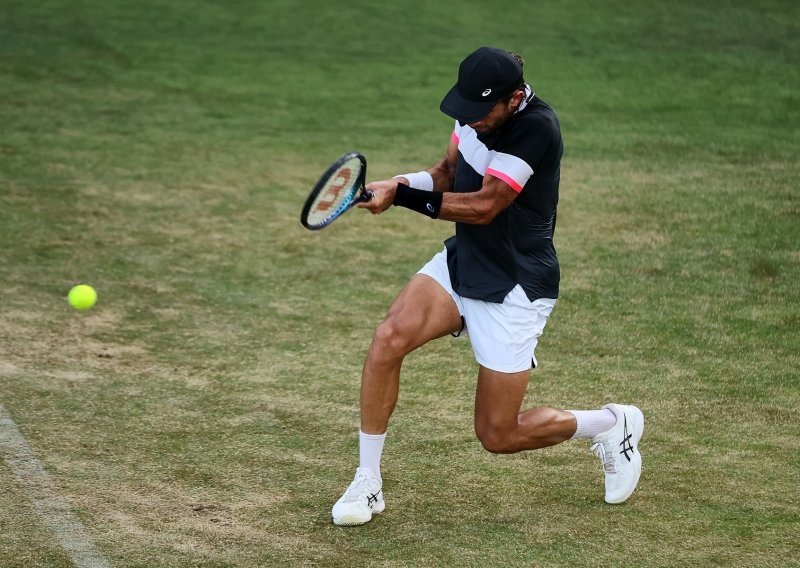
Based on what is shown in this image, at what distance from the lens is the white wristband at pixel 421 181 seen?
6250 millimetres

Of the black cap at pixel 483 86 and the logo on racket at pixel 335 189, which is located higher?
the black cap at pixel 483 86

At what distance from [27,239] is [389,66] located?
7.29m

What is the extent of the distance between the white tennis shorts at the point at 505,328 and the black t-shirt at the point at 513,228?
0.05m

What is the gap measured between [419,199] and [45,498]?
94.4 inches

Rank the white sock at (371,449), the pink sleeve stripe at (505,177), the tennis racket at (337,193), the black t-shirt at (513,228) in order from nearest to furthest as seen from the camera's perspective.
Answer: the tennis racket at (337,193)
the pink sleeve stripe at (505,177)
the black t-shirt at (513,228)
the white sock at (371,449)

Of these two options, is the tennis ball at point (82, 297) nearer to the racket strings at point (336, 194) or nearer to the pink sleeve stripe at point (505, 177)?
the racket strings at point (336, 194)

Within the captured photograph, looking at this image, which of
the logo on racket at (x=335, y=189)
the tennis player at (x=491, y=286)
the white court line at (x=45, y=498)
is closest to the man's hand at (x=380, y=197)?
the tennis player at (x=491, y=286)

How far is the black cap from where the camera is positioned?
18.3 feet

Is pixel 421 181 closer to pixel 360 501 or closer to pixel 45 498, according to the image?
pixel 360 501

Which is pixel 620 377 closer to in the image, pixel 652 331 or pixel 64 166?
pixel 652 331

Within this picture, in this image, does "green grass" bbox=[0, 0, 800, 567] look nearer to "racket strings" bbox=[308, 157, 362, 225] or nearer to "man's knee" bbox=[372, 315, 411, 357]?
"man's knee" bbox=[372, 315, 411, 357]

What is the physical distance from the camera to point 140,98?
48.8ft

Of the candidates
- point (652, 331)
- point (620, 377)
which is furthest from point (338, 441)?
point (652, 331)

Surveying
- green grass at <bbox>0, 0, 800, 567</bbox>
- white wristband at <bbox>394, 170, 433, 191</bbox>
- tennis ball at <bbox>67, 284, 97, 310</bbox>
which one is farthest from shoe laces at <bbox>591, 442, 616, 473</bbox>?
tennis ball at <bbox>67, 284, 97, 310</bbox>
